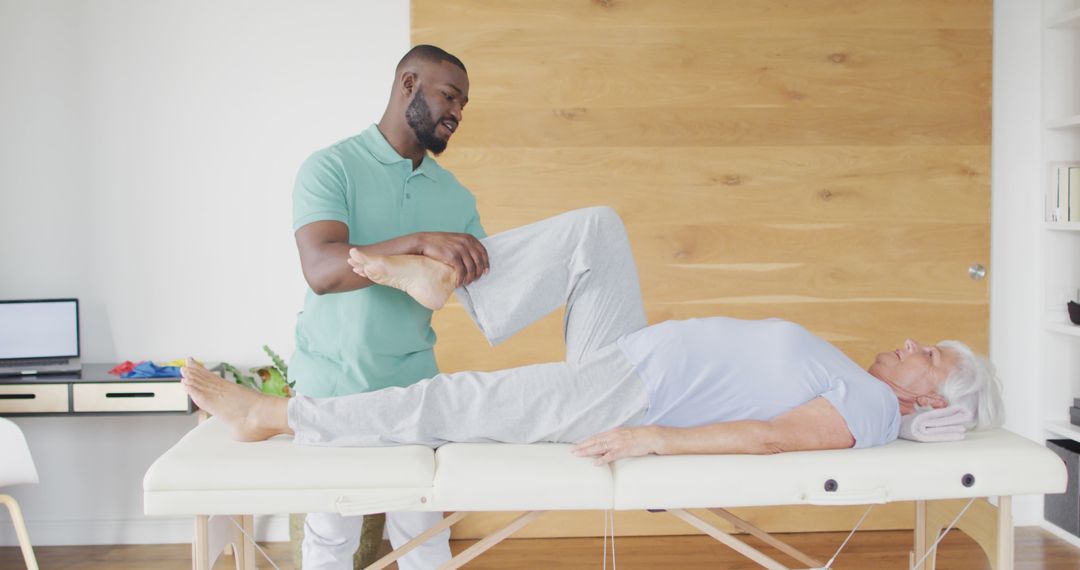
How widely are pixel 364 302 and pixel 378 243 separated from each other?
157 millimetres

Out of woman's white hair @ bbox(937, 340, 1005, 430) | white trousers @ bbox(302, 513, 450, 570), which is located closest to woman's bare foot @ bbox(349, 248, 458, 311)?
white trousers @ bbox(302, 513, 450, 570)

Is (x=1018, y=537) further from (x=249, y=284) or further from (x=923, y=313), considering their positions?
(x=249, y=284)

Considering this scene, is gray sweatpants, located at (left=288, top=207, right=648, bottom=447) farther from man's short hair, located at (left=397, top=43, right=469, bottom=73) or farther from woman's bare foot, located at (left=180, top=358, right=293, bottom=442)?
man's short hair, located at (left=397, top=43, right=469, bottom=73)

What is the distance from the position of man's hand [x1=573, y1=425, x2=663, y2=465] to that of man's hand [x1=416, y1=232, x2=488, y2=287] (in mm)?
389

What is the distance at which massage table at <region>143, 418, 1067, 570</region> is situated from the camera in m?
1.63

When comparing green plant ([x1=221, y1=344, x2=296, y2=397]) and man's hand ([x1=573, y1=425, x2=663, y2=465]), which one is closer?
man's hand ([x1=573, y1=425, x2=663, y2=465])

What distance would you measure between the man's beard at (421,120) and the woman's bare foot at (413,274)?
0.36m

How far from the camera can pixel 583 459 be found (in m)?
1.71

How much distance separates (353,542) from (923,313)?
6.90 ft

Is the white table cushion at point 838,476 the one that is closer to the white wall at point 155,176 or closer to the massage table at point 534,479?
the massage table at point 534,479

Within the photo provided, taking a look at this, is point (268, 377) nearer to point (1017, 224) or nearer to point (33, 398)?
point (33, 398)

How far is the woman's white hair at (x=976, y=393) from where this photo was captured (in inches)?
77.8

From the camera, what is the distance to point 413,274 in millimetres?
1802

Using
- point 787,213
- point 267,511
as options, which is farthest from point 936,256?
point 267,511
